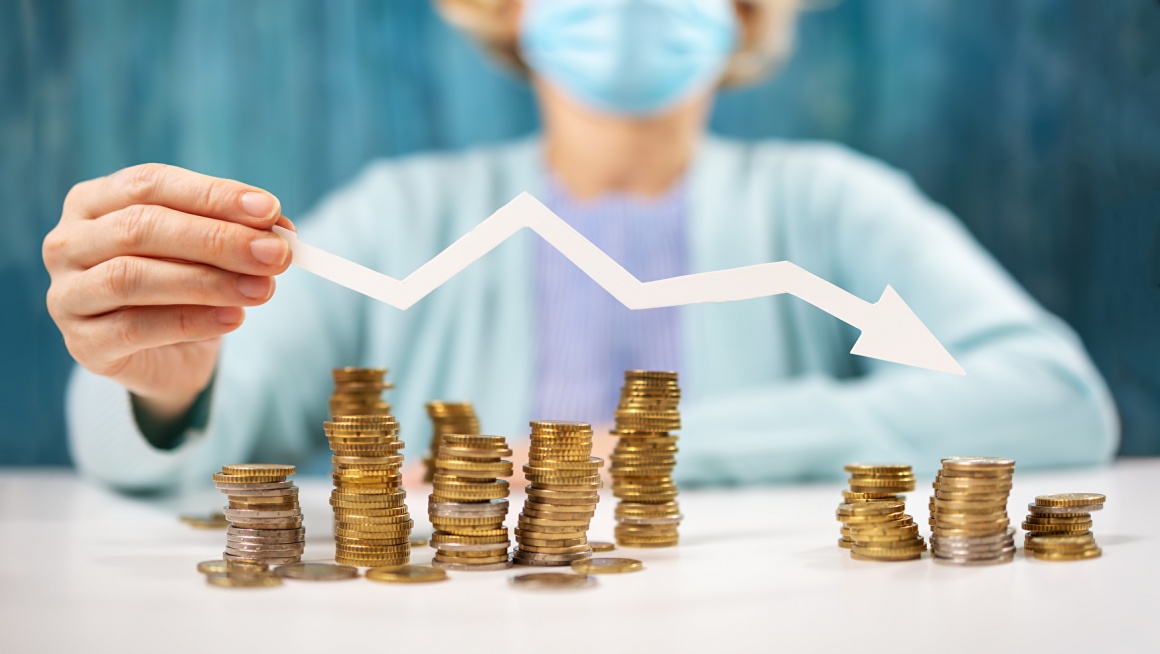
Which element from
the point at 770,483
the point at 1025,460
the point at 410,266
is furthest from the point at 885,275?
the point at 410,266

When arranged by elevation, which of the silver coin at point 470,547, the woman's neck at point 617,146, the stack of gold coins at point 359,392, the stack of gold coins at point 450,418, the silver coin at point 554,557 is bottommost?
the silver coin at point 554,557

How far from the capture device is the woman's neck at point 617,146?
3.31 meters

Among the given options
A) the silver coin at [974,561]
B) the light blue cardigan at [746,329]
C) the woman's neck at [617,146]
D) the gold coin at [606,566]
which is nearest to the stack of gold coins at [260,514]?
the gold coin at [606,566]

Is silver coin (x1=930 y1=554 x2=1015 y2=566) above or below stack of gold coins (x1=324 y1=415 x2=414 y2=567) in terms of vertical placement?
below

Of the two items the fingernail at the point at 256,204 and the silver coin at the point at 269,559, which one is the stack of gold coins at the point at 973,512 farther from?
the fingernail at the point at 256,204

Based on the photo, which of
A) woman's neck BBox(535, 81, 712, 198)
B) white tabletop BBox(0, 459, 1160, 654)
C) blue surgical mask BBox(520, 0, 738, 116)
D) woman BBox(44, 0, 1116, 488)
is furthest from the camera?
woman's neck BBox(535, 81, 712, 198)

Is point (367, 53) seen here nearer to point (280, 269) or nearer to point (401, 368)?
point (401, 368)

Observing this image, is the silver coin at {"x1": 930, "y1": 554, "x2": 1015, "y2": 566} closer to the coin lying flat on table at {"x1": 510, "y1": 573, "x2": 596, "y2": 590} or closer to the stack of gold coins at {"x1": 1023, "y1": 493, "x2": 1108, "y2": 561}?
the stack of gold coins at {"x1": 1023, "y1": 493, "x2": 1108, "y2": 561}

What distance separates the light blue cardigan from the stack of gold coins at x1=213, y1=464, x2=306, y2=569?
4.27 ft

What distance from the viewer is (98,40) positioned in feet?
12.3

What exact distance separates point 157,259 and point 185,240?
0.30ft

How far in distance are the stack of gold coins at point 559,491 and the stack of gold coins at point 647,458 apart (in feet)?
0.52

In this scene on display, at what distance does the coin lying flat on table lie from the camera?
4.16 ft

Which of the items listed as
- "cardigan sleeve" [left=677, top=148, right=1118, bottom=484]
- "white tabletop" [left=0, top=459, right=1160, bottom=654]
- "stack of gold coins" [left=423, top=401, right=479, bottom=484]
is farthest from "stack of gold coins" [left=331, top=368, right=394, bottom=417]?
"cardigan sleeve" [left=677, top=148, right=1118, bottom=484]
